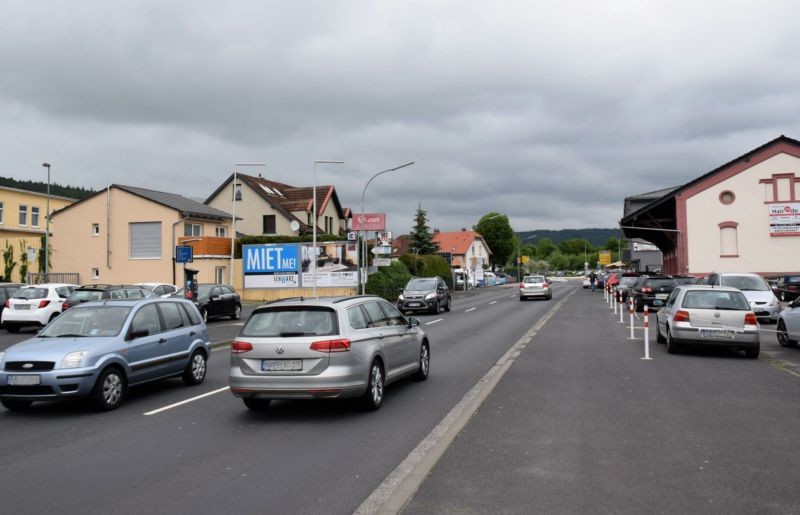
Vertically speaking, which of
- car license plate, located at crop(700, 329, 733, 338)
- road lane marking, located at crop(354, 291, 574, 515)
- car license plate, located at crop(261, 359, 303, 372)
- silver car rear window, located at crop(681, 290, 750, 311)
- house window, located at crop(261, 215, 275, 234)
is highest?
house window, located at crop(261, 215, 275, 234)

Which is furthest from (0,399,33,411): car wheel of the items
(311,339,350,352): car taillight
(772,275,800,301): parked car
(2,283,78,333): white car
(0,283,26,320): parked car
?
(772,275,800,301): parked car

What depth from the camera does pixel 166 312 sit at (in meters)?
10.6

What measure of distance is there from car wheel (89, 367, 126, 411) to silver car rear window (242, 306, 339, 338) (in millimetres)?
2070

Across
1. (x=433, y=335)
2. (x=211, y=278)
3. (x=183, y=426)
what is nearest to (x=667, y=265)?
(x=211, y=278)

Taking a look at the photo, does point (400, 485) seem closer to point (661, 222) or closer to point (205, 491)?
point (205, 491)

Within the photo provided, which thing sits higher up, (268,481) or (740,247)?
(740,247)

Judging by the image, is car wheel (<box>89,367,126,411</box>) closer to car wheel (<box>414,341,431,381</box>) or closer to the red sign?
car wheel (<box>414,341,431,381</box>)

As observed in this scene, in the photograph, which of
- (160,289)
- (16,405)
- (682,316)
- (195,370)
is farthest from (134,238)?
(682,316)

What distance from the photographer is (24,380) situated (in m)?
8.44

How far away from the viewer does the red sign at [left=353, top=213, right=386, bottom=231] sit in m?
37.1

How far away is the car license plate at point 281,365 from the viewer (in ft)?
26.0

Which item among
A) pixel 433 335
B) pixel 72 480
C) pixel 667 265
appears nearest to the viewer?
pixel 72 480

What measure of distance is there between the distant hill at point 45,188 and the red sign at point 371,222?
35647 millimetres

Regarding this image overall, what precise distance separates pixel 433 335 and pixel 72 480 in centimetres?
1408
